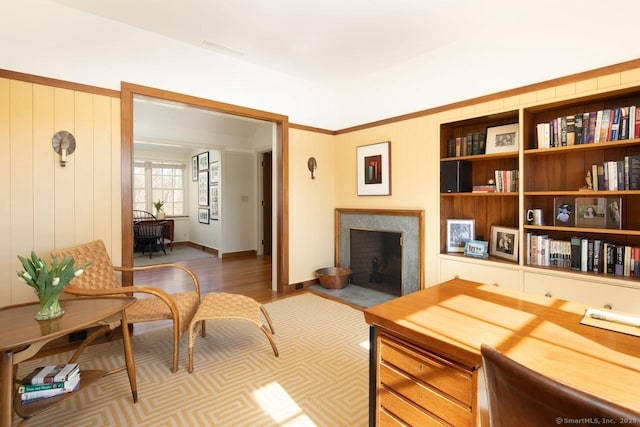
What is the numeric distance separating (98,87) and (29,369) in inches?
91.2

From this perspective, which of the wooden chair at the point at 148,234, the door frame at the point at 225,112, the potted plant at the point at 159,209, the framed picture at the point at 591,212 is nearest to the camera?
the framed picture at the point at 591,212

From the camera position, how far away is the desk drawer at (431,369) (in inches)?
42.3

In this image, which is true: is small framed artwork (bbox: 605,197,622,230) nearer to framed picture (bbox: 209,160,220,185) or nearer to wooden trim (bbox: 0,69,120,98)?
wooden trim (bbox: 0,69,120,98)

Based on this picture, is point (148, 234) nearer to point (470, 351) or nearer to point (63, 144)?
point (63, 144)

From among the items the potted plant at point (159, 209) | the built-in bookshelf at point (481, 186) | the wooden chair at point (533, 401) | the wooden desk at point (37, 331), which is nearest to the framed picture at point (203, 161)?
the potted plant at point (159, 209)

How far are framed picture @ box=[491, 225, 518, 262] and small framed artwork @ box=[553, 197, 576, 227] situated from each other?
0.33 metres

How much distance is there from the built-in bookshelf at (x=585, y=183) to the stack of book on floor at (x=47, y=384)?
3.36m

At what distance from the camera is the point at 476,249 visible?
3.19 metres

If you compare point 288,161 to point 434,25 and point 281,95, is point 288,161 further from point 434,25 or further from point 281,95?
point 434,25

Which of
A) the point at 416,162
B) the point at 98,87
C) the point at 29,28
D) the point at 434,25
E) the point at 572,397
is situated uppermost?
the point at 434,25

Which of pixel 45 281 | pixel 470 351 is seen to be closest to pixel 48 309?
pixel 45 281

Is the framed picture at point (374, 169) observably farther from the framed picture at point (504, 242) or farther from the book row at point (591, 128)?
the book row at point (591, 128)

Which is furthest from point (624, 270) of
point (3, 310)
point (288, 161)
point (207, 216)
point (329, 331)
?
point (207, 216)

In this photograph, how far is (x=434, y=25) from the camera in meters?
2.93
